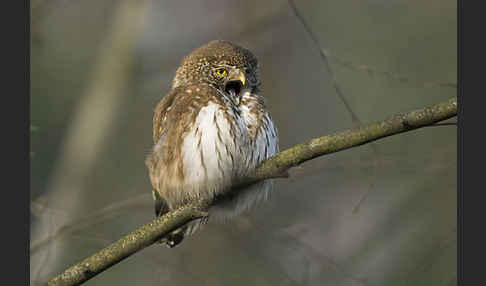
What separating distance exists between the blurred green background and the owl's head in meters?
0.80

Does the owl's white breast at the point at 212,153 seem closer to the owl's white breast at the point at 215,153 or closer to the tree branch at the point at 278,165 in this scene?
the owl's white breast at the point at 215,153

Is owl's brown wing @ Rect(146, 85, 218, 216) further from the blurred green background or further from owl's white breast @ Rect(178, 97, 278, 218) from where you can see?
the blurred green background

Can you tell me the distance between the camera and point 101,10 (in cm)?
744

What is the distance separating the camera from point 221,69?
3.73m

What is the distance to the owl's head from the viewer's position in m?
3.69

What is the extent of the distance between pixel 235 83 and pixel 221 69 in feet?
0.44

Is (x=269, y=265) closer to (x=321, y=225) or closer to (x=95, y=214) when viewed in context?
(x=321, y=225)

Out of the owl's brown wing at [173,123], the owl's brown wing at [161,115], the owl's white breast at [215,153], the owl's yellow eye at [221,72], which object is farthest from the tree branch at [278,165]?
the owl's yellow eye at [221,72]

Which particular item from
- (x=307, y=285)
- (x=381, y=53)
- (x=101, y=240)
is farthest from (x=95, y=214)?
(x=381, y=53)

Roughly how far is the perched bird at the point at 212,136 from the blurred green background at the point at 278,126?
0.41 metres

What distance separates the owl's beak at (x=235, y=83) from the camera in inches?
144

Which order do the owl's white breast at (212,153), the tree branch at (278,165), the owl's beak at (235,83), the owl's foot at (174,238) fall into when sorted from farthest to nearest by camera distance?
the owl's beak at (235,83) → the owl's foot at (174,238) → the owl's white breast at (212,153) → the tree branch at (278,165)

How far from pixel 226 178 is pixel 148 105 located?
4.24 m

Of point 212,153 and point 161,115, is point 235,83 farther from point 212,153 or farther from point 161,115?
point 212,153
